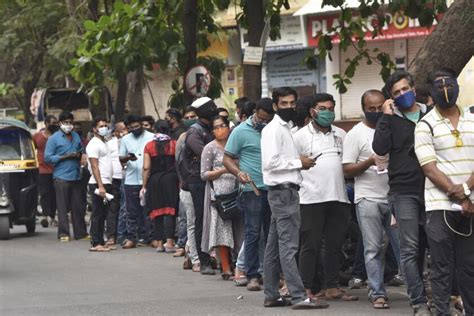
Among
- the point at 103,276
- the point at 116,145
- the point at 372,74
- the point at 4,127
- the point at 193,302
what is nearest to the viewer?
the point at 193,302

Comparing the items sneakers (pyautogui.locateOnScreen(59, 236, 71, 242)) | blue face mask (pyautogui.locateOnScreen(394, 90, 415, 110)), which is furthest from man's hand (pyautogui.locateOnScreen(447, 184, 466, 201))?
sneakers (pyautogui.locateOnScreen(59, 236, 71, 242))

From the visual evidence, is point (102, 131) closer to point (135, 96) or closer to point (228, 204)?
point (228, 204)

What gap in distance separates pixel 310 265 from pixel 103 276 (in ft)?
11.8

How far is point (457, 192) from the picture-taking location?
9.09m

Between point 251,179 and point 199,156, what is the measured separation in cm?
187

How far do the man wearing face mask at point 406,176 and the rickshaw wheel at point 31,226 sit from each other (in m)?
11.4

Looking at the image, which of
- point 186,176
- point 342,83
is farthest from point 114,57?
point 186,176

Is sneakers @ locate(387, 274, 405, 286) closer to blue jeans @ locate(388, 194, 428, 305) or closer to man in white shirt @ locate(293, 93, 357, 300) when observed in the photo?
man in white shirt @ locate(293, 93, 357, 300)

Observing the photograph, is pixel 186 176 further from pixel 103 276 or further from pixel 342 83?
pixel 342 83

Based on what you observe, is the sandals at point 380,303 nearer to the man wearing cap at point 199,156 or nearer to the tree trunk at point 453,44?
the tree trunk at point 453,44

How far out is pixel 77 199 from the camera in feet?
63.0

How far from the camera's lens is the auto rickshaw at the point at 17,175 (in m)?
19.8

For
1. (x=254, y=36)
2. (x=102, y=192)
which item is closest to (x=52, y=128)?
(x=102, y=192)

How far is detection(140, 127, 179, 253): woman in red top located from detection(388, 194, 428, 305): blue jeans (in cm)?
733
